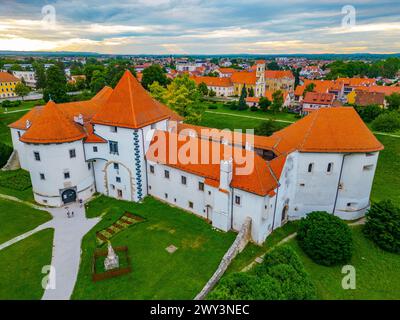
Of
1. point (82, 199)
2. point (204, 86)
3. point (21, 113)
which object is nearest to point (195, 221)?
point (82, 199)

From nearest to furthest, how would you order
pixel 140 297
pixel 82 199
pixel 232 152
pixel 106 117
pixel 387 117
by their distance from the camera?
pixel 140 297 → pixel 232 152 → pixel 106 117 → pixel 82 199 → pixel 387 117

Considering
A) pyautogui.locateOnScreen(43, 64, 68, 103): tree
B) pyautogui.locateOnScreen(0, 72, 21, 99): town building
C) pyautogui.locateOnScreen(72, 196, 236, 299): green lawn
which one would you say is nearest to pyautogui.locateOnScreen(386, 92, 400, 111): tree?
pyautogui.locateOnScreen(72, 196, 236, 299): green lawn

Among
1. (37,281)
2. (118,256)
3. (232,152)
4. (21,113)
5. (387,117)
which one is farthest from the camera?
(21,113)

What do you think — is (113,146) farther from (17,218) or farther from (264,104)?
(264,104)

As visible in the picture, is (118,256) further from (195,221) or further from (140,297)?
(195,221)

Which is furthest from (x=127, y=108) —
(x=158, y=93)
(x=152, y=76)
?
(x=152, y=76)

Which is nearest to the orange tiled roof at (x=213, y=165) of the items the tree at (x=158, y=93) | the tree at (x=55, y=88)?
the tree at (x=158, y=93)
